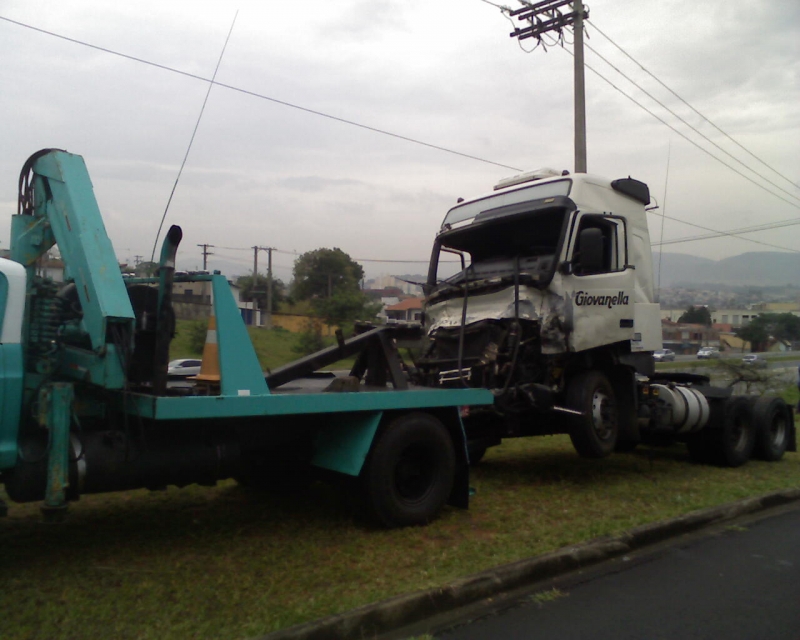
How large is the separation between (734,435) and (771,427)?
93 cm

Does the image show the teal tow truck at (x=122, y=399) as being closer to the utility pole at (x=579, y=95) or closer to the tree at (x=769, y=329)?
the utility pole at (x=579, y=95)

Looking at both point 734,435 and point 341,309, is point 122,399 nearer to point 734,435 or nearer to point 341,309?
point 734,435

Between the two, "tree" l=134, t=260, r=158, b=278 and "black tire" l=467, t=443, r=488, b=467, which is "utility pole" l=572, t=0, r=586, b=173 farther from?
"tree" l=134, t=260, r=158, b=278

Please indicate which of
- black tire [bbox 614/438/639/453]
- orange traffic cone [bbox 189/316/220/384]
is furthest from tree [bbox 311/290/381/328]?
orange traffic cone [bbox 189/316/220/384]

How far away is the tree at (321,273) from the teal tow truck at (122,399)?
38.6 metres

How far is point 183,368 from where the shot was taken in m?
6.80

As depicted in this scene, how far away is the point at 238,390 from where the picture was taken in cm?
478

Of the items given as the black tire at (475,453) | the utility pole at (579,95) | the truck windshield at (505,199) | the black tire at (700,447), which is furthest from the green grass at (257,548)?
the utility pole at (579,95)

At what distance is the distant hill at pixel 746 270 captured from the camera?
28.5 metres

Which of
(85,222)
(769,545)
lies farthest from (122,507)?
(769,545)

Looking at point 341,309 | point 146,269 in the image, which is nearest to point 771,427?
point 146,269

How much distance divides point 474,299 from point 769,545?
11.8ft

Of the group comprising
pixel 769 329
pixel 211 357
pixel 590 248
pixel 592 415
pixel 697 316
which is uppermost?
pixel 590 248

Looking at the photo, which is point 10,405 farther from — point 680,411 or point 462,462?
point 680,411
